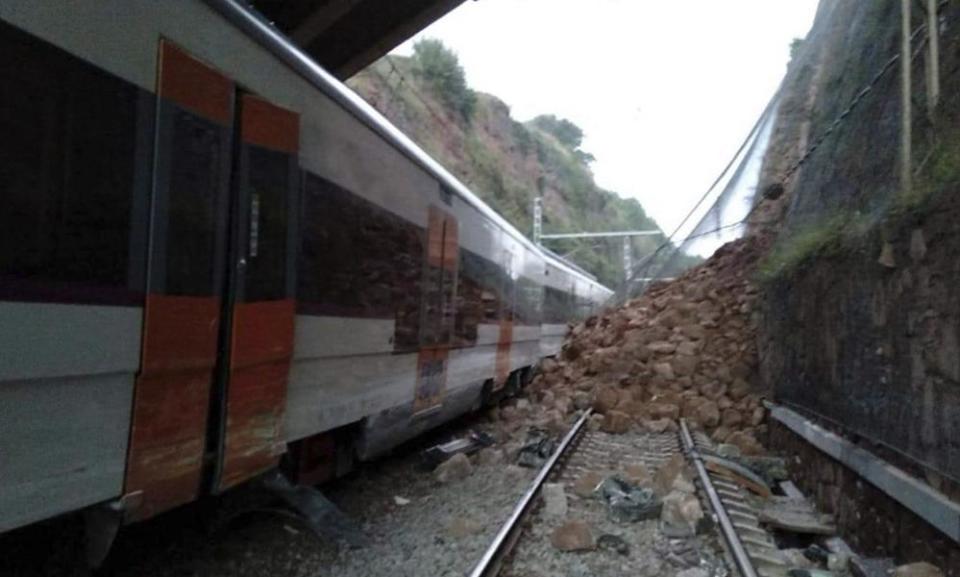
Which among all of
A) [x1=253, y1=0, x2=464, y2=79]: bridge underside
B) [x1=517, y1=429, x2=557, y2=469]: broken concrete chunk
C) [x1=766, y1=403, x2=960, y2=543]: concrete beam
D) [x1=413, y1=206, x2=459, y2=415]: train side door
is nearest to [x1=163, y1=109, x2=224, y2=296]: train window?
[x1=413, y1=206, x2=459, y2=415]: train side door

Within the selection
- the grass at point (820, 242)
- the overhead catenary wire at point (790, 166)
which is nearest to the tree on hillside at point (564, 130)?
the overhead catenary wire at point (790, 166)

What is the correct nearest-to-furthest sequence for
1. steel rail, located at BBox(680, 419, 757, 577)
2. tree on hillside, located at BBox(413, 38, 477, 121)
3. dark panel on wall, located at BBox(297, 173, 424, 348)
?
1. dark panel on wall, located at BBox(297, 173, 424, 348)
2. steel rail, located at BBox(680, 419, 757, 577)
3. tree on hillside, located at BBox(413, 38, 477, 121)

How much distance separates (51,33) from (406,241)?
4166 mm

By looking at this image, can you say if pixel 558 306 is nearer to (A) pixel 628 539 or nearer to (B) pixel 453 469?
(B) pixel 453 469

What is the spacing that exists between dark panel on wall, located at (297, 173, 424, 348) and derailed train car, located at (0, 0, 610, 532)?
0.9 inches

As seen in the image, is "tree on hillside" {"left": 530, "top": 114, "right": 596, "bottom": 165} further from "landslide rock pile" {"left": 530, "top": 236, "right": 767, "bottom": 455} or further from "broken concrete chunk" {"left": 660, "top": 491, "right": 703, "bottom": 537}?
"broken concrete chunk" {"left": 660, "top": 491, "right": 703, "bottom": 537}

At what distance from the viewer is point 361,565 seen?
5.33 metres

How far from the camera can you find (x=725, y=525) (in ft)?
20.0

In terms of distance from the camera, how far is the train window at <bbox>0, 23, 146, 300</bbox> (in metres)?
2.76

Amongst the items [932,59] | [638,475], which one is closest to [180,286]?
[932,59]

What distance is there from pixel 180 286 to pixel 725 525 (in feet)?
14.3

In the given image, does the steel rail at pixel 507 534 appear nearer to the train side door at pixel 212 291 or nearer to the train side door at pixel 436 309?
→ the train side door at pixel 436 309

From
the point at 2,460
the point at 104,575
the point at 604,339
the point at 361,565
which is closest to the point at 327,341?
the point at 361,565

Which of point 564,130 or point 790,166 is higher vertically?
point 564,130
